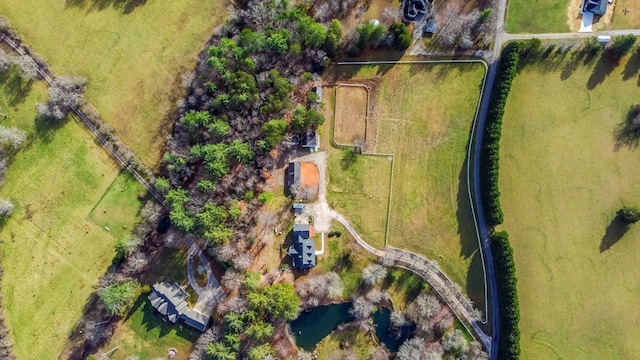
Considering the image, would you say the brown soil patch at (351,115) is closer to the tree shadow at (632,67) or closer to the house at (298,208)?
the house at (298,208)

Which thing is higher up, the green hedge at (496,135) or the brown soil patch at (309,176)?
the green hedge at (496,135)

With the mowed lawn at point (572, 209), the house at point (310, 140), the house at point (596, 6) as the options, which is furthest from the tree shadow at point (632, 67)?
the house at point (310, 140)

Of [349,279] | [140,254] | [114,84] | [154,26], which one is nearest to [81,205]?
[140,254]

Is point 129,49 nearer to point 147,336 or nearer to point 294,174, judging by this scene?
point 294,174

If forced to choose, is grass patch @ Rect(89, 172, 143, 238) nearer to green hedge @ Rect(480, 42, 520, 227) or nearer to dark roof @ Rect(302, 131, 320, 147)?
dark roof @ Rect(302, 131, 320, 147)

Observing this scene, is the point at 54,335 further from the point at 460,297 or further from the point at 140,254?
the point at 460,297

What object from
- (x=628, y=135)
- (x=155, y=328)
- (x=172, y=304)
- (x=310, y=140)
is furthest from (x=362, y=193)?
(x=628, y=135)
